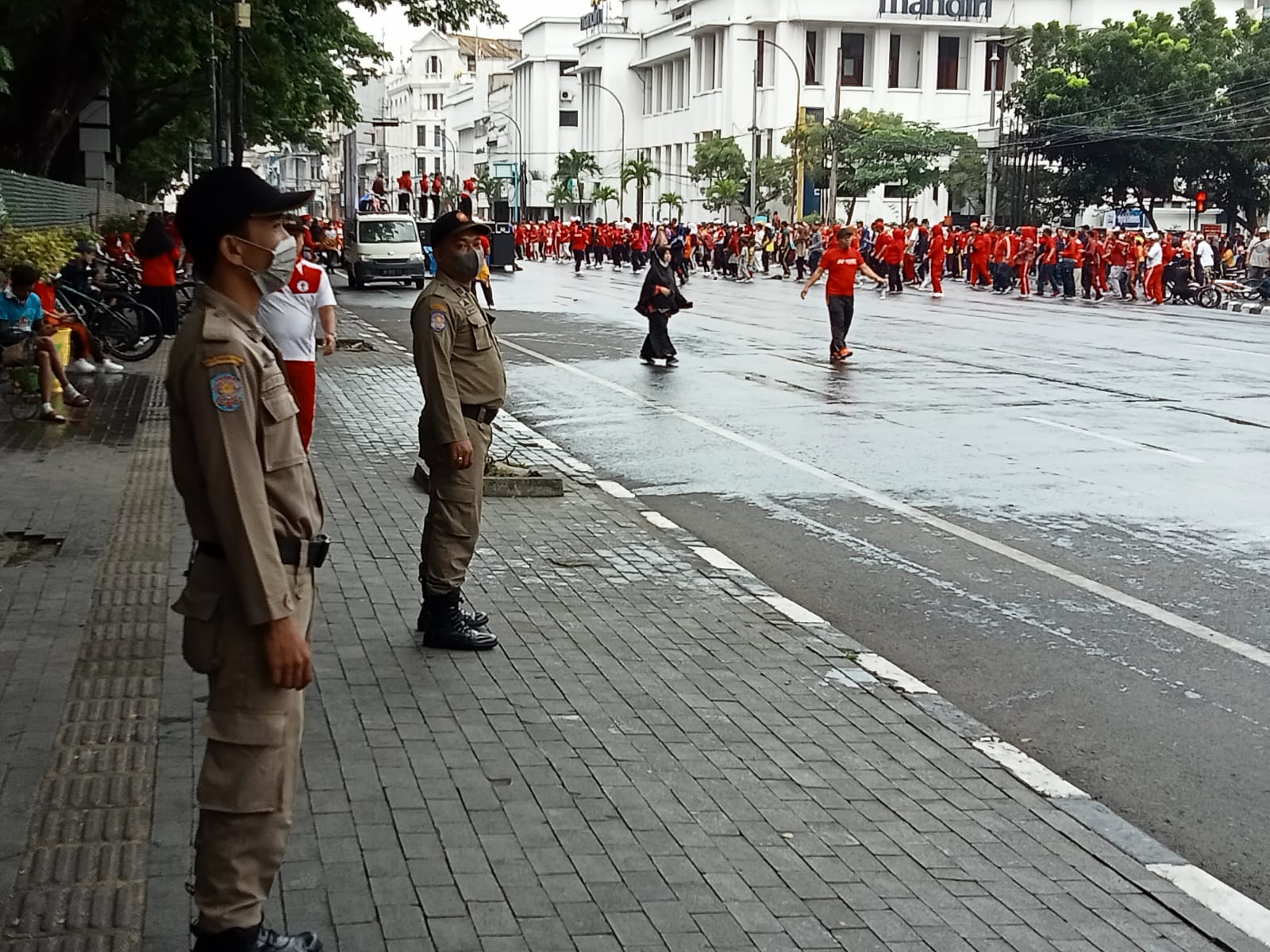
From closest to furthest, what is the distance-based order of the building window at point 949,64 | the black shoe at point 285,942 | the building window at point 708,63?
the black shoe at point 285,942 < the building window at point 949,64 < the building window at point 708,63

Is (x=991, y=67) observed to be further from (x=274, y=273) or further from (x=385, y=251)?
(x=274, y=273)

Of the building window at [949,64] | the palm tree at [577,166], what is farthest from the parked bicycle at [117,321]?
the palm tree at [577,166]

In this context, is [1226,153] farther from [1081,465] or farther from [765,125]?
[1081,465]

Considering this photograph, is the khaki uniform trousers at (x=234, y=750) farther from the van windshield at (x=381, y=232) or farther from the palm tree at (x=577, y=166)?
the palm tree at (x=577, y=166)

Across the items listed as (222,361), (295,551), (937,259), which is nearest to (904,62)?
(937,259)

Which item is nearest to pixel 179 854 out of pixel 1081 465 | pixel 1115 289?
pixel 1081 465

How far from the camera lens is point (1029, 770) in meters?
5.52

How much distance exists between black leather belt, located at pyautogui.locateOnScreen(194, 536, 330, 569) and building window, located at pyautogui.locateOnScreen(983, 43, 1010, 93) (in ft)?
301

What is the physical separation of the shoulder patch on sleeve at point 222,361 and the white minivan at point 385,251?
38792 mm

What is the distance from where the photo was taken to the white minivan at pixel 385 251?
4181 cm

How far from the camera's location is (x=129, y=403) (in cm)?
1528

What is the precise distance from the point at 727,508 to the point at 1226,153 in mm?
51220

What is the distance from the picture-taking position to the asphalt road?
6.05 meters

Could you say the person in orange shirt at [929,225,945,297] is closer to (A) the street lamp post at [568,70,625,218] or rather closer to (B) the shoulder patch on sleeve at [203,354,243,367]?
(B) the shoulder patch on sleeve at [203,354,243,367]
